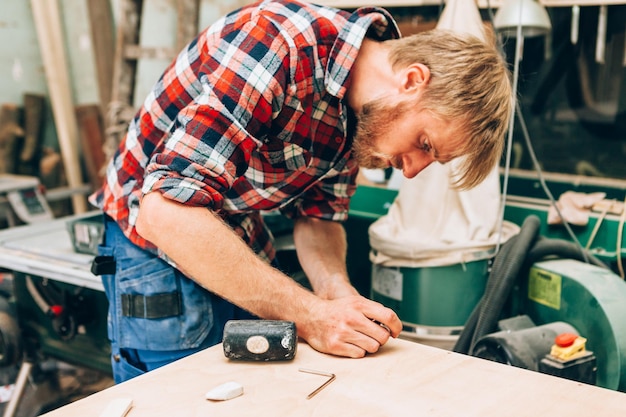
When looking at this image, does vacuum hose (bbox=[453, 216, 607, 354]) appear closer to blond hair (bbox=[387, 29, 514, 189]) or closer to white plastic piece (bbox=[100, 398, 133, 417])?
blond hair (bbox=[387, 29, 514, 189])

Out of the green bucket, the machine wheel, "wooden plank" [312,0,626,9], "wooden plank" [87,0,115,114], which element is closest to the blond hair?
the green bucket

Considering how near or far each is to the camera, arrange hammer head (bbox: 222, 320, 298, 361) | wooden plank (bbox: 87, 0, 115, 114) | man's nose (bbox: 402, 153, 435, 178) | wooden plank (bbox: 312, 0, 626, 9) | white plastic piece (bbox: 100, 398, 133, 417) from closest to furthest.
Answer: white plastic piece (bbox: 100, 398, 133, 417) → hammer head (bbox: 222, 320, 298, 361) → man's nose (bbox: 402, 153, 435, 178) → wooden plank (bbox: 312, 0, 626, 9) → wooden plank (bbox: 87, 0, 115, 114)

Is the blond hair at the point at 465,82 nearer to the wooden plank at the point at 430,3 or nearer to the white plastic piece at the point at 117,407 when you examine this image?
the white plastic piece at the point at 117,407

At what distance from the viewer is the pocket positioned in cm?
132

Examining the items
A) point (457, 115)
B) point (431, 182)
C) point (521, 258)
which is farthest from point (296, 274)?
point (457, 115)

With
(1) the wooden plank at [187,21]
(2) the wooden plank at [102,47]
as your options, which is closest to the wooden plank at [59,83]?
(2) the wooden plank at [102,47]

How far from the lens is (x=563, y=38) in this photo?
2461mm

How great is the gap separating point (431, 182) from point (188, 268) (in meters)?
1.03

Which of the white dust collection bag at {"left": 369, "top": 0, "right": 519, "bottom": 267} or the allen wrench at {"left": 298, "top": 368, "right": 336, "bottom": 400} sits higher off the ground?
the white dust collection bag at {"left": 369, "top": 0, "right": 519, "bottom": 267}

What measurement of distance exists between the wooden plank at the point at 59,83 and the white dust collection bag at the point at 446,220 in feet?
8.23

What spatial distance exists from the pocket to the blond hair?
658mm

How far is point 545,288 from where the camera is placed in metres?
1.73

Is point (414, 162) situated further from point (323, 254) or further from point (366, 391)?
point (366, 391)

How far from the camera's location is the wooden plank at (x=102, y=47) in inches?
134
